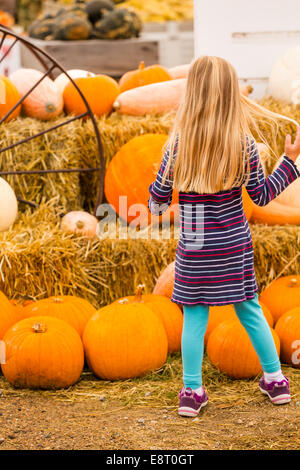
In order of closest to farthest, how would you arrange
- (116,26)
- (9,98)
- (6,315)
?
(6,315) → (9,98) → (116,26)

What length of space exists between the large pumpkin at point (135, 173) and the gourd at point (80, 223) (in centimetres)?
25

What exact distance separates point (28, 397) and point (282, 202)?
6.14 ft

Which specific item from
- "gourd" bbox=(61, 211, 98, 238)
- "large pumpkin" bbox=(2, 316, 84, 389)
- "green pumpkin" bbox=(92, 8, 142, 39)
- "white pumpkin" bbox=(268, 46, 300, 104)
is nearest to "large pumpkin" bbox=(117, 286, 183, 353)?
"large pumpkin" bbox=(2, 316, 84, 389)

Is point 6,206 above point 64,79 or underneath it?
underneath

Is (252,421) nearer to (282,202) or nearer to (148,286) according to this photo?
(148,286)

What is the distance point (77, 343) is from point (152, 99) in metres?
1.96

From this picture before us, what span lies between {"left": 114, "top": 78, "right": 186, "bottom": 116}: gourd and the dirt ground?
1.94 m

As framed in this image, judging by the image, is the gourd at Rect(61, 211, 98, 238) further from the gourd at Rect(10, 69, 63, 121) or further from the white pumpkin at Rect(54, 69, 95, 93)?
the white pumpkin at Rect(54, 69, 95, 93)

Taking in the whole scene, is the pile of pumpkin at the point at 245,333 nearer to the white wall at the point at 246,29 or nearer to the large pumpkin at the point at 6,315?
the large pumpkin at the point at 6,315

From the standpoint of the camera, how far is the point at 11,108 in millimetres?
4102

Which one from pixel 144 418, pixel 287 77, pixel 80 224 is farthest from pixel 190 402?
pixel 287 77

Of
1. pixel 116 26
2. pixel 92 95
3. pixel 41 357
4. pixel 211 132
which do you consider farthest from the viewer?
pixel 116 26

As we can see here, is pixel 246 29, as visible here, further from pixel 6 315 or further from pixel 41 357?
pixel 41 357

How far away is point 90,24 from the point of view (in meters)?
7.81
